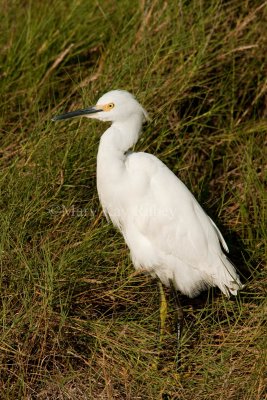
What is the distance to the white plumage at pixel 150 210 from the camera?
9.36ft

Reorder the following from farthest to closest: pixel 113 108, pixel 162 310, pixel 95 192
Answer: pixel 95 192 < pixel 162 310 < pixel 113 108

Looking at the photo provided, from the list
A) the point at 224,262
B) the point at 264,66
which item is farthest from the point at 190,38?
the point at 224,262

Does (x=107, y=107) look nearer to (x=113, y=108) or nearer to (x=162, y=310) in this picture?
(x=113, y=108)

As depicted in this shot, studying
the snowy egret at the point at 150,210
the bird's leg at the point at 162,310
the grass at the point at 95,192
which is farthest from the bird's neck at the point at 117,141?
the bird's leg at the point at 162,310

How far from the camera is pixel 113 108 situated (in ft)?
9.30

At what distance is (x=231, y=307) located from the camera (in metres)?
2.88

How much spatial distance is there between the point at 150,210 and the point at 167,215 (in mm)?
75

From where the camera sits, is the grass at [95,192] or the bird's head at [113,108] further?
the bird's head at [113,108]

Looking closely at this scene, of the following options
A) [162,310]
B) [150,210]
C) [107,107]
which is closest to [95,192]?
[150,210]

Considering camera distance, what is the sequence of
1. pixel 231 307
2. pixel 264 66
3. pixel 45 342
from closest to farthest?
pixel 45 342 → pixel 231 307 → pixel 264 66

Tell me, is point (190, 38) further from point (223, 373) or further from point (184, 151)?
point (223, 373)

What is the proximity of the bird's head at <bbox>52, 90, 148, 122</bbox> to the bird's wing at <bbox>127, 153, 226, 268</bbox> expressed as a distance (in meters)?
0.19

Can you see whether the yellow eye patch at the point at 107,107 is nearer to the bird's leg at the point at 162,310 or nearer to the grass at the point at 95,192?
the grass at the point at 95,192

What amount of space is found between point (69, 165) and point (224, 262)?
811 mm
